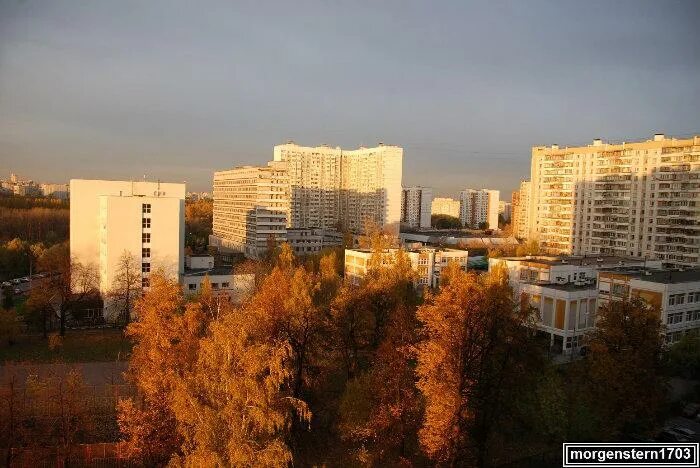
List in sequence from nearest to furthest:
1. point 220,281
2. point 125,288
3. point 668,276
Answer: point 668,276 → point 125,288 → point 220,281

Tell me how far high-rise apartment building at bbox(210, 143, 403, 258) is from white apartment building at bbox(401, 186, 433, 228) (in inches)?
929

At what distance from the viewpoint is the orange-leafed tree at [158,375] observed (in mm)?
10055

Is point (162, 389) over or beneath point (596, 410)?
over

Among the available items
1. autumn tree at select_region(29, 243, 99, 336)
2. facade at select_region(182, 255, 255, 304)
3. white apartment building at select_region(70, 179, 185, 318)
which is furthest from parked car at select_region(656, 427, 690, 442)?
autumn tree at select_region(29, 243, 99, 336)

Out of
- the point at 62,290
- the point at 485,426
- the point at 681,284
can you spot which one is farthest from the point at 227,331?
the point at 681,284

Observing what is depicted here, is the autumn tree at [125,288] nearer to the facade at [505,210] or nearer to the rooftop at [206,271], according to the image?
the rooftop at [206,271]

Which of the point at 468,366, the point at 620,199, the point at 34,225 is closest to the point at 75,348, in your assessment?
the point at 468,366

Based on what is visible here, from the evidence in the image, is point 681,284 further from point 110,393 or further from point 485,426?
point 110,393

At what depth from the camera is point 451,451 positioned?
10797 millimetres

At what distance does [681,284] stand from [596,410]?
35.8ft

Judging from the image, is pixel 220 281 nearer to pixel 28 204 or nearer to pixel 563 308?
pixel 563 308

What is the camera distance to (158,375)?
33.4 feet

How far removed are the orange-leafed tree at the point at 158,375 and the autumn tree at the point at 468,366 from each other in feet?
16.3

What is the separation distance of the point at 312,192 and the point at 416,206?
31.4 meters
